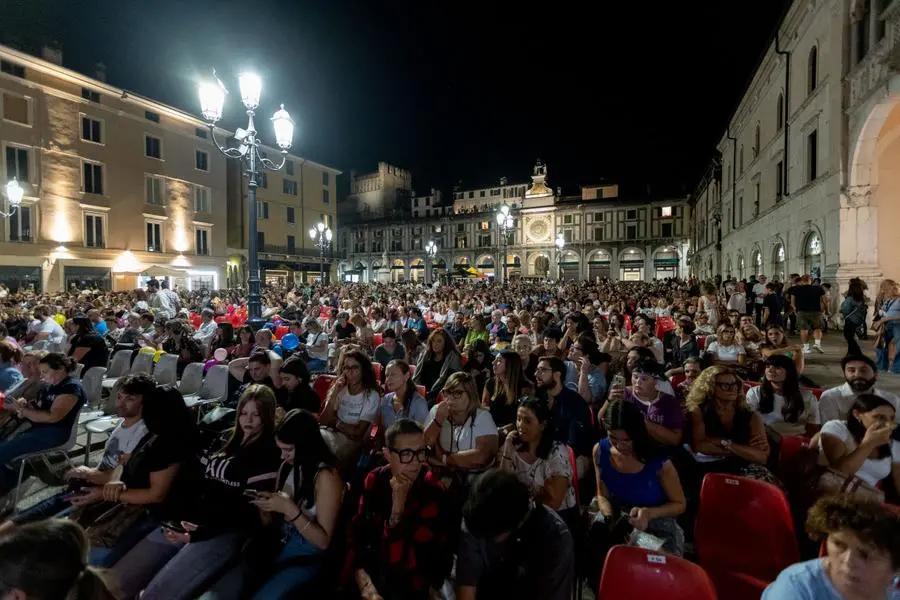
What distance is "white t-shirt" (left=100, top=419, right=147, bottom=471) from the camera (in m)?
3.53

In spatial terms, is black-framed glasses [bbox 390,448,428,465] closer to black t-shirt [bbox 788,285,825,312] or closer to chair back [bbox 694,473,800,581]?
chair back [bbox 694,473,800,581]

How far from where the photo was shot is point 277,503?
247 cm

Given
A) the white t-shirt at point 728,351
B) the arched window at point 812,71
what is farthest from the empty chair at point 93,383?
the arched window at point 812,71

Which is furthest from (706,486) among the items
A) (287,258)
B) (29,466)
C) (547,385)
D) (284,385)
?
(287,258)

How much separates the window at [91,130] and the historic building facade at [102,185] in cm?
5

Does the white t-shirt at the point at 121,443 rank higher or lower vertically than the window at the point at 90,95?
lower

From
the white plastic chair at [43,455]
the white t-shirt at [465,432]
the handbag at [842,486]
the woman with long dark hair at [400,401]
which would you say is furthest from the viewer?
the woman with long dark hair at [400,401]

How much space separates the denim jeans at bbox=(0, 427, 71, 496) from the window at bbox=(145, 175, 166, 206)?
98.4ft

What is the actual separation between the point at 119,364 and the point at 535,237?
5663 centimetres

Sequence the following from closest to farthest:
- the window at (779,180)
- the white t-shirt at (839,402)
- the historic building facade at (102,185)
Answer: the white t-shirt at (839,402) < the window at (779,180) < the historic building facade at (102,185)

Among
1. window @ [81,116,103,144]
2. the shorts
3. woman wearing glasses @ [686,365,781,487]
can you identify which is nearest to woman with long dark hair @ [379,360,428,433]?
woman wearing glasses @ [686,365,781,487]

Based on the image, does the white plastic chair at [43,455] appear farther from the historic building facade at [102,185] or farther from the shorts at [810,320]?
the historic building facade at [102,185]

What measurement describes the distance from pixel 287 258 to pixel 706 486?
41520mm

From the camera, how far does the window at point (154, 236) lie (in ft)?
95.9
